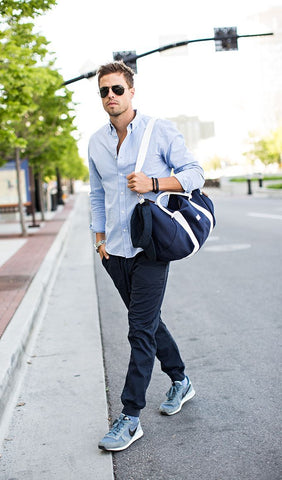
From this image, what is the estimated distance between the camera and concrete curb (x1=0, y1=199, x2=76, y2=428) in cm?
507

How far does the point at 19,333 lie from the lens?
6426mm

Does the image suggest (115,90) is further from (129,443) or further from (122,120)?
(129,443)

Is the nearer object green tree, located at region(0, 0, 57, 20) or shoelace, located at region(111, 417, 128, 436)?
shoelace, located at region(111, 417, 128, 436)

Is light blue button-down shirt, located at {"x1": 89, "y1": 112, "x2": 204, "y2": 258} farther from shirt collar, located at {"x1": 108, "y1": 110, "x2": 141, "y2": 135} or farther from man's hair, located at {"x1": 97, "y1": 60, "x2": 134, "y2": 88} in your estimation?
man's hair, located at {"x1": 97, "y1": 60, "x2": 134, "y2": 88}

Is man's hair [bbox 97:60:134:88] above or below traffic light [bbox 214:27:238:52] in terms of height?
below

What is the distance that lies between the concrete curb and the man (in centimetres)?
111

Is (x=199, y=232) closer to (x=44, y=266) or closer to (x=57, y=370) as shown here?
(x=57, y=370)

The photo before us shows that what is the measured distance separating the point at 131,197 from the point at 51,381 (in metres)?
2.11

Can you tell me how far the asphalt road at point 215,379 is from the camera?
148 inches

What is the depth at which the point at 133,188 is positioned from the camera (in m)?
3.78

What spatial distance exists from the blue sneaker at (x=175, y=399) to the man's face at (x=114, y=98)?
70.5 inches

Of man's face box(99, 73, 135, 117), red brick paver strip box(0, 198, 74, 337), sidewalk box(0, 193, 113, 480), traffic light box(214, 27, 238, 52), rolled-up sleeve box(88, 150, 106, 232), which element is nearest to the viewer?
sidewalk box(0, 193, 113, 480)

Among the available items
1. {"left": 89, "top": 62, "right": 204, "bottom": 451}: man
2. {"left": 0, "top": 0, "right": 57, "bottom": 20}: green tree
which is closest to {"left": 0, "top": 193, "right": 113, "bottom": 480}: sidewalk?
{"left": 89, "top": 62, "right": 204, "bottom": 451}: man

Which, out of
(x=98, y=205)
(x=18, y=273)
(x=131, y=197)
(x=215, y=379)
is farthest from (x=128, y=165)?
(x=18, y=273)
